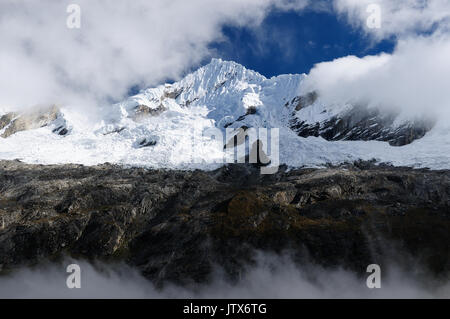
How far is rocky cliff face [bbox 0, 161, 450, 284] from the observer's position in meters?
110

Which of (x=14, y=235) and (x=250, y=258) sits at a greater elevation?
(x=14, y=235)

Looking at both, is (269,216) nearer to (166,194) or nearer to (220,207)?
(220,207)

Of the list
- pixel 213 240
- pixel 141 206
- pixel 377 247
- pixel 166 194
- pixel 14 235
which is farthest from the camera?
pixel 166 194

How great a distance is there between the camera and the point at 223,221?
12912cm

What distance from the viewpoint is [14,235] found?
129m

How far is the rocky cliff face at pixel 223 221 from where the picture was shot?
10975 centimetres

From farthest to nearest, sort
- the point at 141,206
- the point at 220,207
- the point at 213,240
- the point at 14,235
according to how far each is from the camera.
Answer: the point at 141,206
the point at 220,207
the point at 14,235
the point at 213,240

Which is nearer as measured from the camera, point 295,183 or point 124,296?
point 124,296

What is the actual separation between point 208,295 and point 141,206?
2508 inches
